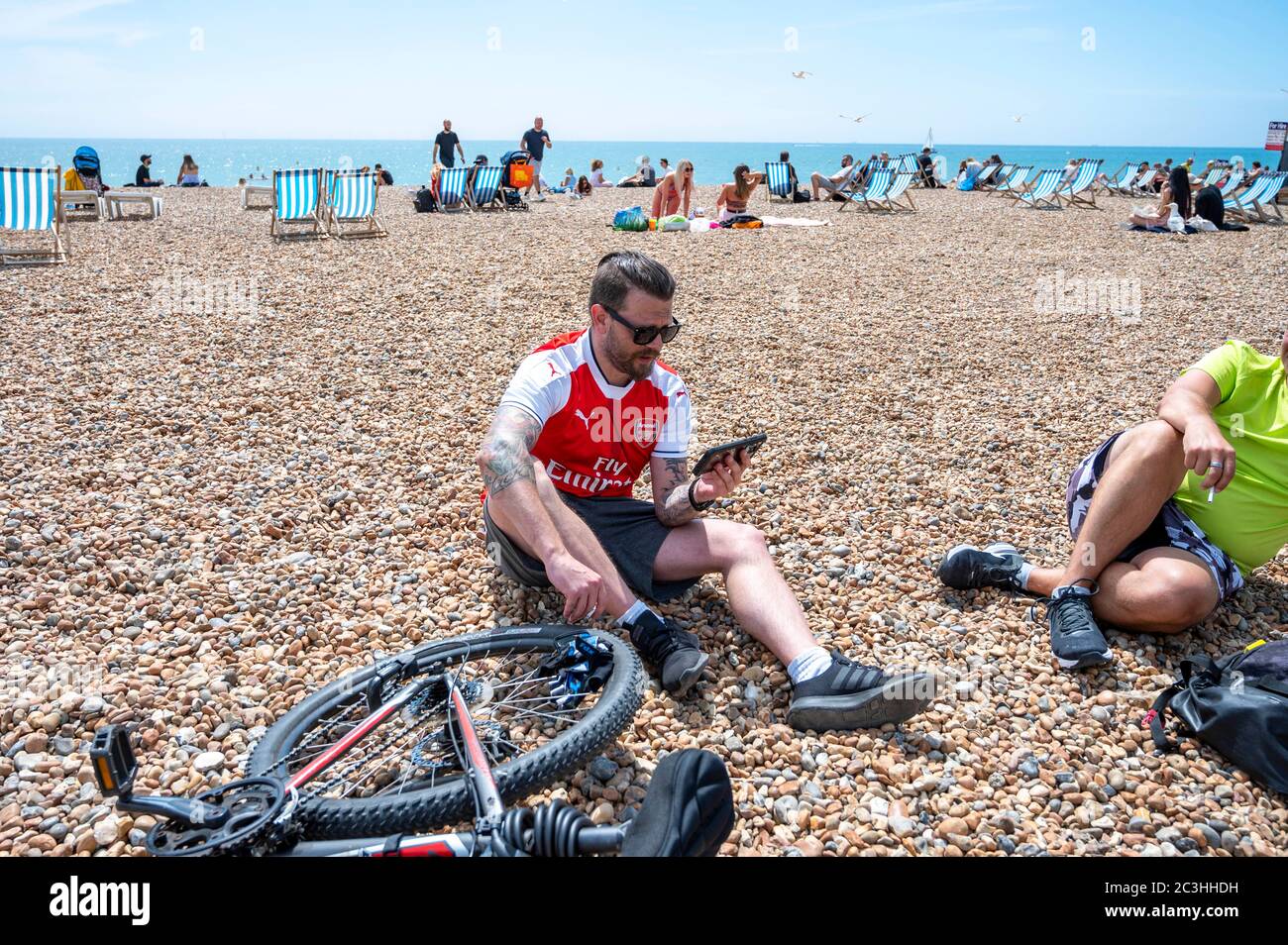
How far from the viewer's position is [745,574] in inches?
104

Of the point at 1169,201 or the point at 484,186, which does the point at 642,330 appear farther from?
the point at 1169,201

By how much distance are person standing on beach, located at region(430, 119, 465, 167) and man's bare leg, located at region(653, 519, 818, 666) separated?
1481 cm

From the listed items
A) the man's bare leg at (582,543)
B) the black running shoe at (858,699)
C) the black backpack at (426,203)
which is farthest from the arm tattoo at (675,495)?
the black backpack at (426,203)

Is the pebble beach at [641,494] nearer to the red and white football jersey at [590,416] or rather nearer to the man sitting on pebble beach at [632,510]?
the man sitting on pebble beach at [632,510]

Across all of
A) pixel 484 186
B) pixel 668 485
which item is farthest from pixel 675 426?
pixel 484 186

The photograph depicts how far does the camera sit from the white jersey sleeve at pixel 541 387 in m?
2.64

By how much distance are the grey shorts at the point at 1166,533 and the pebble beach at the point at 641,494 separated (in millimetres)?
239

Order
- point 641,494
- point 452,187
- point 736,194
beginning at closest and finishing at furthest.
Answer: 1. point 641,494
2. point 736,194
3. point 452,187

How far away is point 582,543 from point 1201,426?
1.86 m
